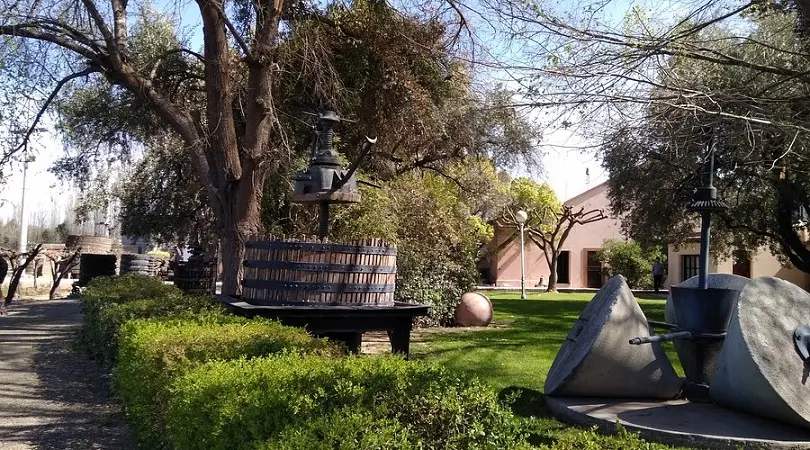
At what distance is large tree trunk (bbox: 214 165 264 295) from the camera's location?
A: 361 inches

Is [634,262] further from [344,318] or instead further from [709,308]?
[344,318]

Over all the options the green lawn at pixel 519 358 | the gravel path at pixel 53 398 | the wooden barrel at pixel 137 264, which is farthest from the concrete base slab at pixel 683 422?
the wooden barrel at pixel 137 264

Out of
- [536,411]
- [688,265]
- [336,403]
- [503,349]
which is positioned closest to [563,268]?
[688,265]

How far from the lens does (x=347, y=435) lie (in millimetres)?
2545

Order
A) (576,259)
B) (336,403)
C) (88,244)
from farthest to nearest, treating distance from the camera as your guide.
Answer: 1. (576,259)
2. (88,244)
3. (336,403)

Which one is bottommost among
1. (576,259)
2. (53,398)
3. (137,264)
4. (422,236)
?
(53,398)

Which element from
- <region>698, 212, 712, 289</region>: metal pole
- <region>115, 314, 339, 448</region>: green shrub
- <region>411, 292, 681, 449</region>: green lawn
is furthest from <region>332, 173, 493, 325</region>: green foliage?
<region>115, 314, 339, 448</region>: green shrub

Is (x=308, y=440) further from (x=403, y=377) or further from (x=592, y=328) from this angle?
(x=592, y=328)

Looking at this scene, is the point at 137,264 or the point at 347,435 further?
the point at 137,264

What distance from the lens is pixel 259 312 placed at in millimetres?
5984

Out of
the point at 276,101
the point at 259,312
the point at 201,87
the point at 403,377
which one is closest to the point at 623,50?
the point at 259,312

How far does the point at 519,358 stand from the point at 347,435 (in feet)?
24.1

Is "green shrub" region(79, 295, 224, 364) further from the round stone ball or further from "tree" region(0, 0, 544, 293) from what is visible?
the round stone ball

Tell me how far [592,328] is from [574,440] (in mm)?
3762
